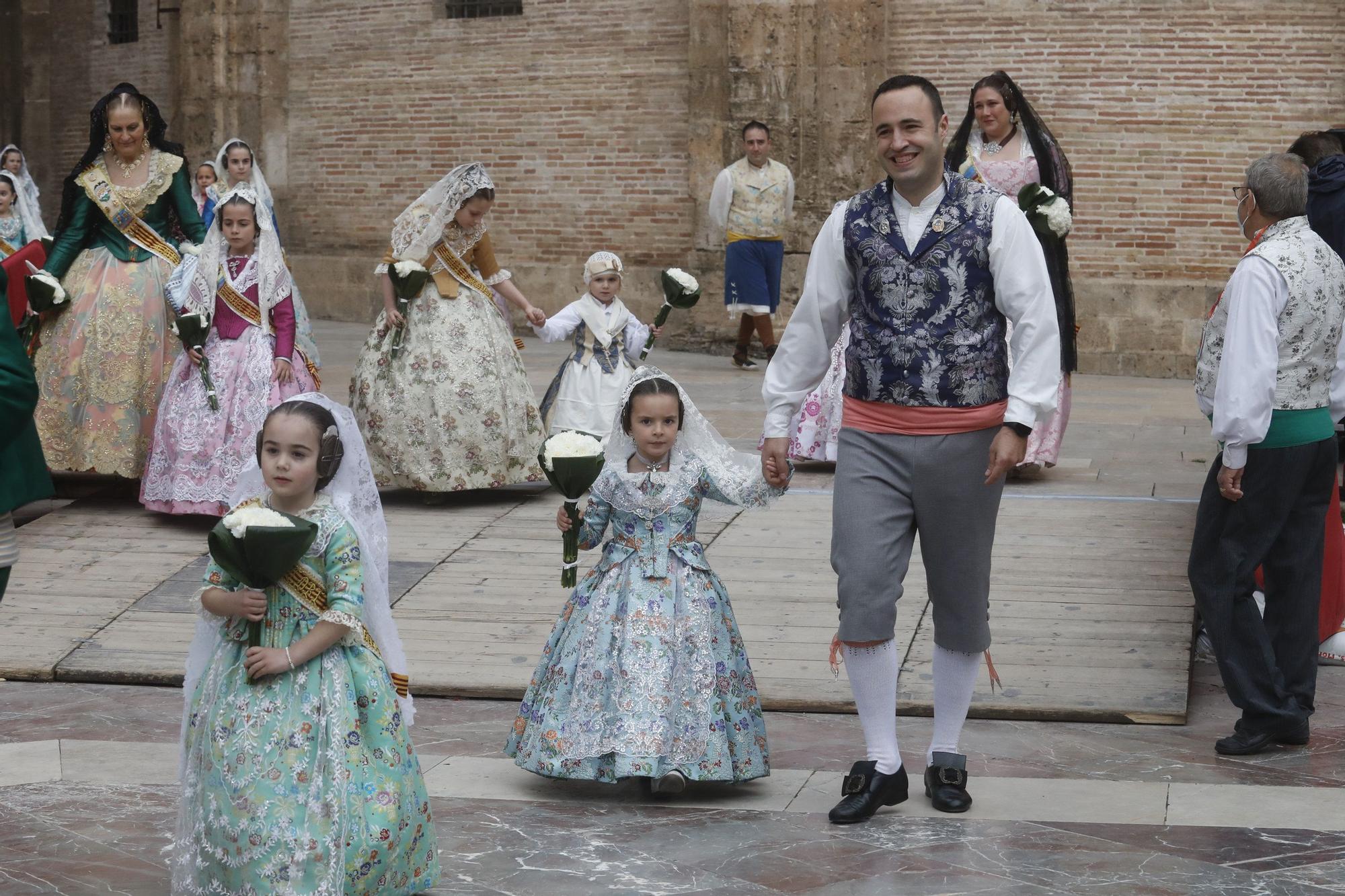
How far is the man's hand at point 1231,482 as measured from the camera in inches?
220

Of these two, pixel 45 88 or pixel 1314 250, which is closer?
pixel 1314 250

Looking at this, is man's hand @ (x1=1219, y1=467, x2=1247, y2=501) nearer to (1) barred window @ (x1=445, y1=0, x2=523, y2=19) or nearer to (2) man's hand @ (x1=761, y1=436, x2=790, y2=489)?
(2) man's hand @ (x1=761, y1=436, x2=790, y2=489)

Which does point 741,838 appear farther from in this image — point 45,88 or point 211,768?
point 45,88

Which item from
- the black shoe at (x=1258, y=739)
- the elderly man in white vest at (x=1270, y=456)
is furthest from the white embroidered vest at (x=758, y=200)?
the black shoe at (x=1258, y=739)

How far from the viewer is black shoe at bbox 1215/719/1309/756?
562 cm

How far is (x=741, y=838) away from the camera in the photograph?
4797 mm

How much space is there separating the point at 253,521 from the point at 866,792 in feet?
6.02

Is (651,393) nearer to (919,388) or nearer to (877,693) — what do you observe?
(919,388)

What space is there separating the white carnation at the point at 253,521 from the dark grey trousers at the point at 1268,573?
2.97 m

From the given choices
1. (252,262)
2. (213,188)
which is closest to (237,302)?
(252,262)

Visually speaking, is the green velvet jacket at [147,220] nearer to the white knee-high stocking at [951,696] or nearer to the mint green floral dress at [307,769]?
the mint green floral dress at [307,769]

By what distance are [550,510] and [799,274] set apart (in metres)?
6.80

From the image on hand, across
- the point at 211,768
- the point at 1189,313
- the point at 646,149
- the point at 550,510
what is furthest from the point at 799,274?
the point at 211,768

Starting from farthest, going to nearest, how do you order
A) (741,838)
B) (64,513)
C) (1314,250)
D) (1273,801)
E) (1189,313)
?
(1189,313), (64,513), (1314,250), (1273,801), (741,838)
